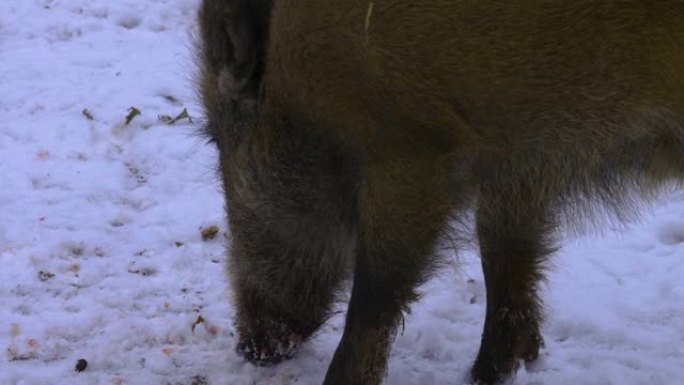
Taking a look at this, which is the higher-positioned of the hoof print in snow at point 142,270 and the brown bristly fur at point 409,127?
the brown bristly fur at point 409,127

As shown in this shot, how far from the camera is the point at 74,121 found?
5238 millimetres

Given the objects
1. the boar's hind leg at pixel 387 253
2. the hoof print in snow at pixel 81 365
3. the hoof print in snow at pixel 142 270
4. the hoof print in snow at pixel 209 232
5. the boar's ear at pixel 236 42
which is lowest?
the hoof print in snow at pixel 209 232

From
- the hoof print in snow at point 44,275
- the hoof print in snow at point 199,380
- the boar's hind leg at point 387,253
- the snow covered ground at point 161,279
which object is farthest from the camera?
the hoof print in snow at point 44,275

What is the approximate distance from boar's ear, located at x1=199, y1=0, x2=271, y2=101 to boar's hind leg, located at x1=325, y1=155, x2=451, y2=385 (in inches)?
17.7

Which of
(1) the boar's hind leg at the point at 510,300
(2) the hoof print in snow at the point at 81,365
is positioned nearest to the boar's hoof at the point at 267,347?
(2) the hoof print in snow at the point at 81,365

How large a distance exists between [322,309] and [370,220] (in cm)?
63

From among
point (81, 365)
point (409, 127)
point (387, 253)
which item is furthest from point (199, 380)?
point (409, 127)

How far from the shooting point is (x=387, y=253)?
8.48ft

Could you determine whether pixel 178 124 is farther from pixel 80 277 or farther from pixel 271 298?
pixel 271 298

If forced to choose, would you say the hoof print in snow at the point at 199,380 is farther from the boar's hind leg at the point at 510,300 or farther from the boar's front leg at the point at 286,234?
the boar's hind leg at the point at 510,300

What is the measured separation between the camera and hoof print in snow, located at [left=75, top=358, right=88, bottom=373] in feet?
10.3

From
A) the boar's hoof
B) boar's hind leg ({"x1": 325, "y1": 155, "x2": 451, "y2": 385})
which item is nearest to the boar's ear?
boar's hind leg ({"x1": 325, "y1": 155, "x2": 451, "y2": 385})

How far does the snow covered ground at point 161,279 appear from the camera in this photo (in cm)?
325

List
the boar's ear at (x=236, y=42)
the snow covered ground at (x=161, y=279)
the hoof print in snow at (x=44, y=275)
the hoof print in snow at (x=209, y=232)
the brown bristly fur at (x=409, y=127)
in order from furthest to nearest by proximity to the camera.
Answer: the hoof print in snow at (x=209, y=232), the hoof print in snow at (x=44, y=275), the snow covered ground at (x=161, y=279), the boar's ear at (x=236, y=42), the brown bristly fur at (x=409, y=127)
